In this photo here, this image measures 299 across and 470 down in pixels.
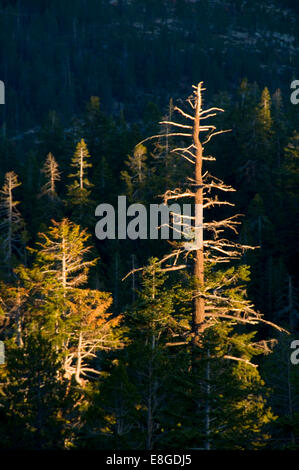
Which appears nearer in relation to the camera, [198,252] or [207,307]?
[198,252]

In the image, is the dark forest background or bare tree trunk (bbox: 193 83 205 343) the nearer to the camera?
the dark forest background

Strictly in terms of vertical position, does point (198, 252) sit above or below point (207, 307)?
above

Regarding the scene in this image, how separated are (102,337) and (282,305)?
29732 millimetres

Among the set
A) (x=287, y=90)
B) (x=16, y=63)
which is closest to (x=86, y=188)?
(x=287, y=90)

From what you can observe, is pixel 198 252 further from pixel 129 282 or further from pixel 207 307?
pixel 129 282

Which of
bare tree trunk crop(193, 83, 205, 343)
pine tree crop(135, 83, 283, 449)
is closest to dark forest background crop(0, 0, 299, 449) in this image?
pine tree crop(135, 83, 283, 449)

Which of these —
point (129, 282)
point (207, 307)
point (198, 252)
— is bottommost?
point (207, 307)

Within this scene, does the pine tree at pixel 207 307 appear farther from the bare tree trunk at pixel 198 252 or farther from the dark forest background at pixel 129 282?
the dark forest background at pixel 129 282

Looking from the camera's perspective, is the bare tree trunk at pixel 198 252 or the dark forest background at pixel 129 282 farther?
the bare tree trunk at pixel 198 252

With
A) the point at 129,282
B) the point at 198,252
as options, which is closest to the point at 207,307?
the point at 198,252

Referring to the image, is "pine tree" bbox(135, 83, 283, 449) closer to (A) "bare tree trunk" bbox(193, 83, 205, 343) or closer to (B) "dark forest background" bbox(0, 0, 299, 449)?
(A) "bare tree trunk" bbox(193, 83, 205, 343)

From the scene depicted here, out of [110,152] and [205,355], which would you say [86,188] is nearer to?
[110,152]

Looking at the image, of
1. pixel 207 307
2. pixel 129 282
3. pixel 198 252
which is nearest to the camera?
pixel 198 252

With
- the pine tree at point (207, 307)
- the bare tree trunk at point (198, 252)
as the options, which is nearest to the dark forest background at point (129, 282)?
the pine tree at point (207, 307)
